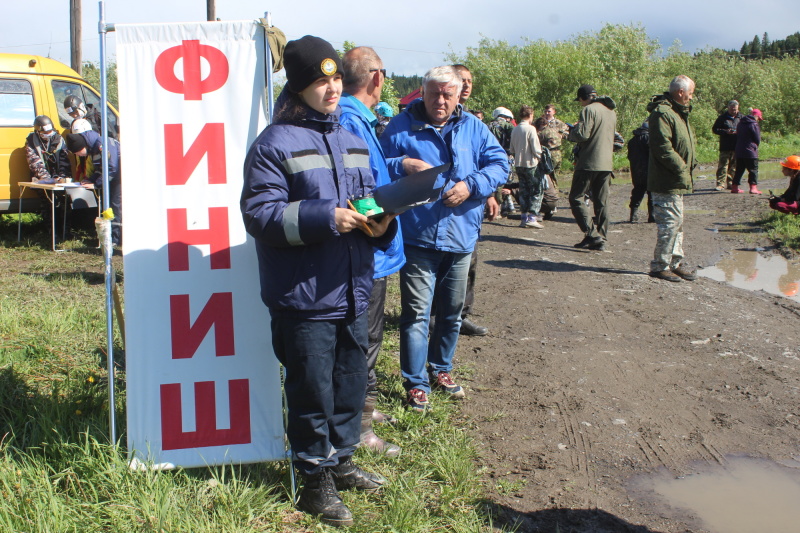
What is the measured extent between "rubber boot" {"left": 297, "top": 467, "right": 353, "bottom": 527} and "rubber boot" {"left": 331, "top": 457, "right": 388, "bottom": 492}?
0.12 metres

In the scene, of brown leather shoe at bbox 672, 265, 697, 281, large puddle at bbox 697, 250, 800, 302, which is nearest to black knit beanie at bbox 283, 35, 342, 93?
brown leather shoe at bbox 672, 265, 697, 281

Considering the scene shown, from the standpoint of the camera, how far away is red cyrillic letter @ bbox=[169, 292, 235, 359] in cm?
288

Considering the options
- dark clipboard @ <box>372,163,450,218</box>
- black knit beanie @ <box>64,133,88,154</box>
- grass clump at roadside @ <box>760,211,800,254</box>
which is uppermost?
black knit beanie @ <box>64,133,88,154</box>

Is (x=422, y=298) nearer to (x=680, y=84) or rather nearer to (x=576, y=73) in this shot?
(x=680, y=84)

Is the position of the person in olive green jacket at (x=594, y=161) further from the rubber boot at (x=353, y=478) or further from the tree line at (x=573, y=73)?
the tree line at (x=573, y=73)

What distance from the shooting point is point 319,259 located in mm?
2562

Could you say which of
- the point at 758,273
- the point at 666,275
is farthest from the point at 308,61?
the point at 758,273

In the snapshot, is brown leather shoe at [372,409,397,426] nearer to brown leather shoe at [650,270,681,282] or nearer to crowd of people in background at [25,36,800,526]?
crowd of people in background at [25,36,800,526]

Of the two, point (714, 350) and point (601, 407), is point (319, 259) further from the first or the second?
point (714, 350)

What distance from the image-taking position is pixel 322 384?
2666mm

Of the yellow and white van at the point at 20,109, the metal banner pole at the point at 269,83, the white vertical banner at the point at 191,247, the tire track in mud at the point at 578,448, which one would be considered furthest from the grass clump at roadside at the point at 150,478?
the yellow and white van at the point at 20,109

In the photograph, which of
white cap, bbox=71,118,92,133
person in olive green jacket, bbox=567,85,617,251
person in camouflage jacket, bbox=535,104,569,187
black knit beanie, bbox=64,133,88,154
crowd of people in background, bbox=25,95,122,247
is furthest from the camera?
person in camouflage jacket, bbox=535,104,569,187

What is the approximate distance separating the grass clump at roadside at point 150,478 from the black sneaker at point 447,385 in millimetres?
60

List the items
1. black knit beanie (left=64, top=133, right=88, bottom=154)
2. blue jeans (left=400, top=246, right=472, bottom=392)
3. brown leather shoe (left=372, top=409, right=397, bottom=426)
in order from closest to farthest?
brown leather shoe (left=372, top=409, right=397, bottom=426)
blue jeans (left=400, top=246, right=472, bottom=392)
black knit beanie (left=64, top=133, right=88, bottom=154)
